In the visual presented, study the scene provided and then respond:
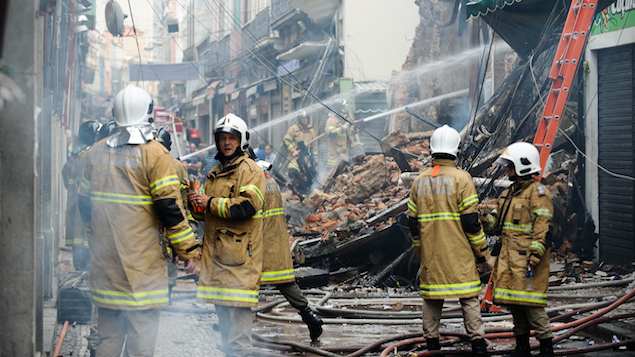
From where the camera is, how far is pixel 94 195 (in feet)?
16.9

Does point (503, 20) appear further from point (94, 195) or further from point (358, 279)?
point (94, 195)

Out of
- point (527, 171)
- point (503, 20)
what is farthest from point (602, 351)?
point (503, 20)

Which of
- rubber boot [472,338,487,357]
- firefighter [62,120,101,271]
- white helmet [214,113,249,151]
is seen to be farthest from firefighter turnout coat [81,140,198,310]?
firefighter [62,120,101,271]

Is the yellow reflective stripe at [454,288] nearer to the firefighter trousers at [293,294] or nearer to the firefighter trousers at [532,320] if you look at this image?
the firefighter trousers at [532,320]

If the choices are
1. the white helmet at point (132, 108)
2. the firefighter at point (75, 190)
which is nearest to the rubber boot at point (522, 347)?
the white helmet at point (132, 108)

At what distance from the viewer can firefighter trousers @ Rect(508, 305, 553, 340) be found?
6426mm

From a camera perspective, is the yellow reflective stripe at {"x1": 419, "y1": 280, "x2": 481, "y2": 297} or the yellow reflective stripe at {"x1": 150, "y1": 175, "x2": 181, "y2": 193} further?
the yellow reflective stripe at {"x1": 419, "y1": 280, "x2": 481, "y2": 297}

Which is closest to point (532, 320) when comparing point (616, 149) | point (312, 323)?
point (312, 323)

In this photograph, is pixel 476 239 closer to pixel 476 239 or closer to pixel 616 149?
pixel 476 239

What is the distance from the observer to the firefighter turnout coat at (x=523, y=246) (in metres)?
6.41

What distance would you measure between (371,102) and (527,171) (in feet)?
64.4

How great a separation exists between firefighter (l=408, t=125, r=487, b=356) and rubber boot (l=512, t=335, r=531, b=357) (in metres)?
0.25

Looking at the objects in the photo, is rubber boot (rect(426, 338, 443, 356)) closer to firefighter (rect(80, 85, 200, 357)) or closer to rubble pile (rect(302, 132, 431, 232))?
firefighter (rect(80, 85, 200, 357))

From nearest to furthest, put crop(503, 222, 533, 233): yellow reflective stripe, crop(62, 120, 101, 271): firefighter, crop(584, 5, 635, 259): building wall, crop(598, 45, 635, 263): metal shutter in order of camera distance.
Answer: crop(503, 222, 533, 233): yellow reflective stripe, crop(62, 120, 101, 271): firefighter, crop(598, 45, 635, 263): metal shutter, crop(584, 5, 635, 259): building wall
